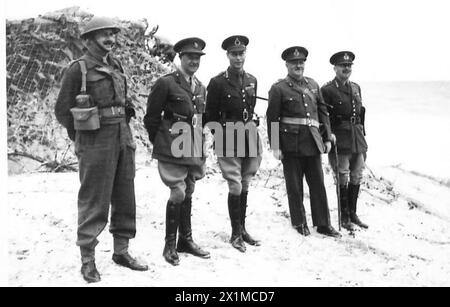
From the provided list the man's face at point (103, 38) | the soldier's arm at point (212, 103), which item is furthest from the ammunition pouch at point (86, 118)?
the soldier's arm at point (212, 103)

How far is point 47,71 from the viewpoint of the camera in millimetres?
9133

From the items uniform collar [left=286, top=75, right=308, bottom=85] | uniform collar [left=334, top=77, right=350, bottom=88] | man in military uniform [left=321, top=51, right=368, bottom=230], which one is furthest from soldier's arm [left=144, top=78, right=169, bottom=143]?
uniform collar [left=334, top=77, right=350, bottom=88]

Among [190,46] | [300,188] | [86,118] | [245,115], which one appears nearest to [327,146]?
[300,188]

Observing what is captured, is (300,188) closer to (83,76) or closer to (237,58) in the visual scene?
(237,58)

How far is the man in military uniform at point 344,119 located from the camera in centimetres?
616

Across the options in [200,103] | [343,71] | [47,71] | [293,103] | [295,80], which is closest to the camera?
[200,103]

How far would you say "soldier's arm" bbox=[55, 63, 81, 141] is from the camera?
4.09 metres

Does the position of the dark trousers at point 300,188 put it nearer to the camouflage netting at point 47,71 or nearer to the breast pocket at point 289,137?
the breast pocket at point 289,137

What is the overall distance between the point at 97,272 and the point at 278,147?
251 cm

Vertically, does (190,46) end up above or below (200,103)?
above

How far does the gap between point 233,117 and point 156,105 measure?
908 millimetres

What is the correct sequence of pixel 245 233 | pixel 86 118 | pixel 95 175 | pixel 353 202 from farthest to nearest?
pixel 353 202 → pixel 245 233 → pixel 95 175 → pixel 86 118

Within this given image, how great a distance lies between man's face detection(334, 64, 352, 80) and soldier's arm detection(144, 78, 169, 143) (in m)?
2.52
